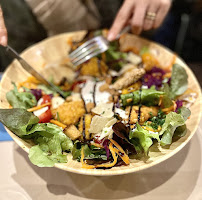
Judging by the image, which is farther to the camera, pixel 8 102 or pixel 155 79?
pixel 155 79

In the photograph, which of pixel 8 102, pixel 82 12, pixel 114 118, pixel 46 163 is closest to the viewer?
pixel 46 163

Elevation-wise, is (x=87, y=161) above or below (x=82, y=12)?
below

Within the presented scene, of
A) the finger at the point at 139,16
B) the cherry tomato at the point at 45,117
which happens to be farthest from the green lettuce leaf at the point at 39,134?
the finger at the point at 139,16

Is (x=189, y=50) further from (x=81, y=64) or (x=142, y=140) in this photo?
(x=142, y=140)

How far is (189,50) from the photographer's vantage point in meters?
4.29

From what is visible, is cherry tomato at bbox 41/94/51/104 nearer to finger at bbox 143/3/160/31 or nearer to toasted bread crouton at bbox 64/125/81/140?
toasted bread crouton at bbox 64/125/81/140

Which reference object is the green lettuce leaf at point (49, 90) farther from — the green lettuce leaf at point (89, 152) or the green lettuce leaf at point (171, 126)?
the green lettuce leaf at point (171, 126)

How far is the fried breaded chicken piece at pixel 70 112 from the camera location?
2.02 m

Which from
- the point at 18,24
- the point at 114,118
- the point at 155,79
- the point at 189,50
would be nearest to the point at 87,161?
the point at 114,118

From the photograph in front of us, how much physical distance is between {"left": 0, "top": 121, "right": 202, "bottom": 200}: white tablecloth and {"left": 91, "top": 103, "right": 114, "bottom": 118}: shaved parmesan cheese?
0.50m

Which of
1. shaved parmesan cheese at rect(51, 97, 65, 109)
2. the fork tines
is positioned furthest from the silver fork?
shaved parmesan cheese at rect(51, 97, 65, 109)

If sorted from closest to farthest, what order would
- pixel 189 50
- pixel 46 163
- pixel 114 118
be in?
pixel 46 163
pixel 114 118
pixel 189 50

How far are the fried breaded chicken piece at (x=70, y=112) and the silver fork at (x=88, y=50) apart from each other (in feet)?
1.83

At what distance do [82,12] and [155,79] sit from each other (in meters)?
1.34
